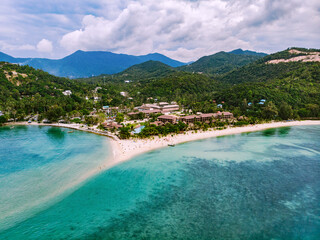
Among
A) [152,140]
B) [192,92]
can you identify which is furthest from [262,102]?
[152,140]

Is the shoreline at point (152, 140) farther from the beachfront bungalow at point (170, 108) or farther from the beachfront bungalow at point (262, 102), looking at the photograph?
the beachfront bungalow at point (170, 108)

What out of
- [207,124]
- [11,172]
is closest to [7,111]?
[11,172]

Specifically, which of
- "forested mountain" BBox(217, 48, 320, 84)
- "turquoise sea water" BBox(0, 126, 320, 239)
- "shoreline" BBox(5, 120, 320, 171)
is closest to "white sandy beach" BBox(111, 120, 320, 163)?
"shoreline" BBox(5, 120, 320, 171)

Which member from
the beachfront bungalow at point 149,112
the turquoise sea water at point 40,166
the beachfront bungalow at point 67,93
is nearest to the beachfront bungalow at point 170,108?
the beachfront bungalow at point 149,112

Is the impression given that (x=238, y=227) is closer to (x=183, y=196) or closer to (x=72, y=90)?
(x=183, y=196)

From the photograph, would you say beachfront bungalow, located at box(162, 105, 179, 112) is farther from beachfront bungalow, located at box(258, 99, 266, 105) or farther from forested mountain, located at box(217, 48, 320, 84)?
forested mountain, located at box(217, 48, 320, 84)
